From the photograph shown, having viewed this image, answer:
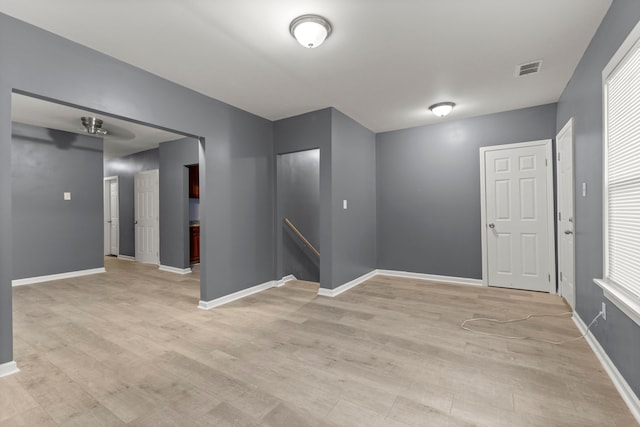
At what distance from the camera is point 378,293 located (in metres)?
4.29

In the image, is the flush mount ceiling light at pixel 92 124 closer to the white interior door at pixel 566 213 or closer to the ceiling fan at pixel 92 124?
the ceiling fan at pixel 92 124

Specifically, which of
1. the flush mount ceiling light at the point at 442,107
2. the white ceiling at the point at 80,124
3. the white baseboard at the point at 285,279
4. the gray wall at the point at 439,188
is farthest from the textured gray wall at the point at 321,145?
the white ceiling at the point at 80,124

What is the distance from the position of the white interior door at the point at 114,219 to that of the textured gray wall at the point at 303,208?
508 centimetres

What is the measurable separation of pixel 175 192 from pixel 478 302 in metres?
5.62

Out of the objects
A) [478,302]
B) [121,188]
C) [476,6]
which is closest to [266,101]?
[476,6]

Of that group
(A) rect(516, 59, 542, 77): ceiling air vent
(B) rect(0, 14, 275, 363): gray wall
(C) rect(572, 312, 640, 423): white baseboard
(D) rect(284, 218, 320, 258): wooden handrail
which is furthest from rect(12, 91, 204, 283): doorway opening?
(C) rect(572, 312, 640, 423): white baseboard

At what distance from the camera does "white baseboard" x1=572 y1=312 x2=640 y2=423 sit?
5.67 feet

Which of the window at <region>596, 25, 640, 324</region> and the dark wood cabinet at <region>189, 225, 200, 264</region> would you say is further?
the dark wood cabinet at <region>189, 225, 200, 264</region>

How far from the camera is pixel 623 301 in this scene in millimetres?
1808

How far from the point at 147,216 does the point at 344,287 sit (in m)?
5.18

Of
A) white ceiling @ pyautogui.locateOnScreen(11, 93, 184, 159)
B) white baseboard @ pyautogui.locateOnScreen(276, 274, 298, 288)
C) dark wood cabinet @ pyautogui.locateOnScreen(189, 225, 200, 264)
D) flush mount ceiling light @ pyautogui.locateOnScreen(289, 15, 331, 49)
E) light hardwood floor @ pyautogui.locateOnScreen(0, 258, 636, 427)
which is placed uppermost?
white ceiling @ pyautogui.locateOnScreen(11, 93, 184, 159)

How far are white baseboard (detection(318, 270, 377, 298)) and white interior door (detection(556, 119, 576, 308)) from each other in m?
Answer: 2.68

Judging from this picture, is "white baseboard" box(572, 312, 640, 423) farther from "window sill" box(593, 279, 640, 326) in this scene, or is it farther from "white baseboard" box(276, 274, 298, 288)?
"white baseboard" box(276, 274, 298, 288)

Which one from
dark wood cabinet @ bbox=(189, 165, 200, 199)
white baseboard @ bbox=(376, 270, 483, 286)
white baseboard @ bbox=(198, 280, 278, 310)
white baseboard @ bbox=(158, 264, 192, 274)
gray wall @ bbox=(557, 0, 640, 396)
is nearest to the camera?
gray wall @ bbox=(557, 0, 640, 396)
